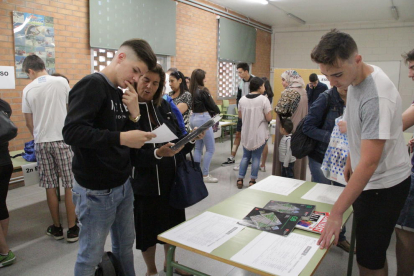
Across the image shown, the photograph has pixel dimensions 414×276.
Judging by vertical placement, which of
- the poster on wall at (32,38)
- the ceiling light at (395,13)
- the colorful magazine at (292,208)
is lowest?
the colorful magazine at (292,208)

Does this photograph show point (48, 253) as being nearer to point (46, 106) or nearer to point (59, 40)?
point (46, 106)

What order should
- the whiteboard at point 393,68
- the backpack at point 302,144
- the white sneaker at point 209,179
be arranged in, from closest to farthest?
the backpack at point 302,144 < the white sneaker at point 209,179 < the whiteboard at point 393,68

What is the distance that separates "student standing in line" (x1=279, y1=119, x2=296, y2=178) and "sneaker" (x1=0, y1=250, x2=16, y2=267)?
262 centimetres

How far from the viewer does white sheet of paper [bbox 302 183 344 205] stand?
5.82 feet

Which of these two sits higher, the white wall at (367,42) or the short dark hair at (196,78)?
the white wall at (367,42)

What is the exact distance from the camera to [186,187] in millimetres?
1808

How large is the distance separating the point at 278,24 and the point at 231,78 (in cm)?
292

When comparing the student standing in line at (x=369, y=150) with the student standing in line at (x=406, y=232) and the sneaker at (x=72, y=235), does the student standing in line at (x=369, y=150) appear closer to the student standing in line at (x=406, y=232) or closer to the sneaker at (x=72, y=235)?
the student standing in line at (x=406, y=232)

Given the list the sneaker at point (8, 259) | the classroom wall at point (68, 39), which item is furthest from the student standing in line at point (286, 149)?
the classroom wall at point (68, 39)

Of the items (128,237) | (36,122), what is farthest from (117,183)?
(36,122)

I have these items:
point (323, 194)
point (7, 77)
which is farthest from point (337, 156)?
point (7, 77)

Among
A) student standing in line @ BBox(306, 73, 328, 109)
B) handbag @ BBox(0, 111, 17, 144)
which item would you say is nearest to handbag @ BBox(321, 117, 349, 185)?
handbag @ BBox(0, 111, 17, 144)

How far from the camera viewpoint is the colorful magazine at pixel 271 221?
A: 1.36 metres

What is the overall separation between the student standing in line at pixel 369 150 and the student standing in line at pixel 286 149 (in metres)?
1.97
